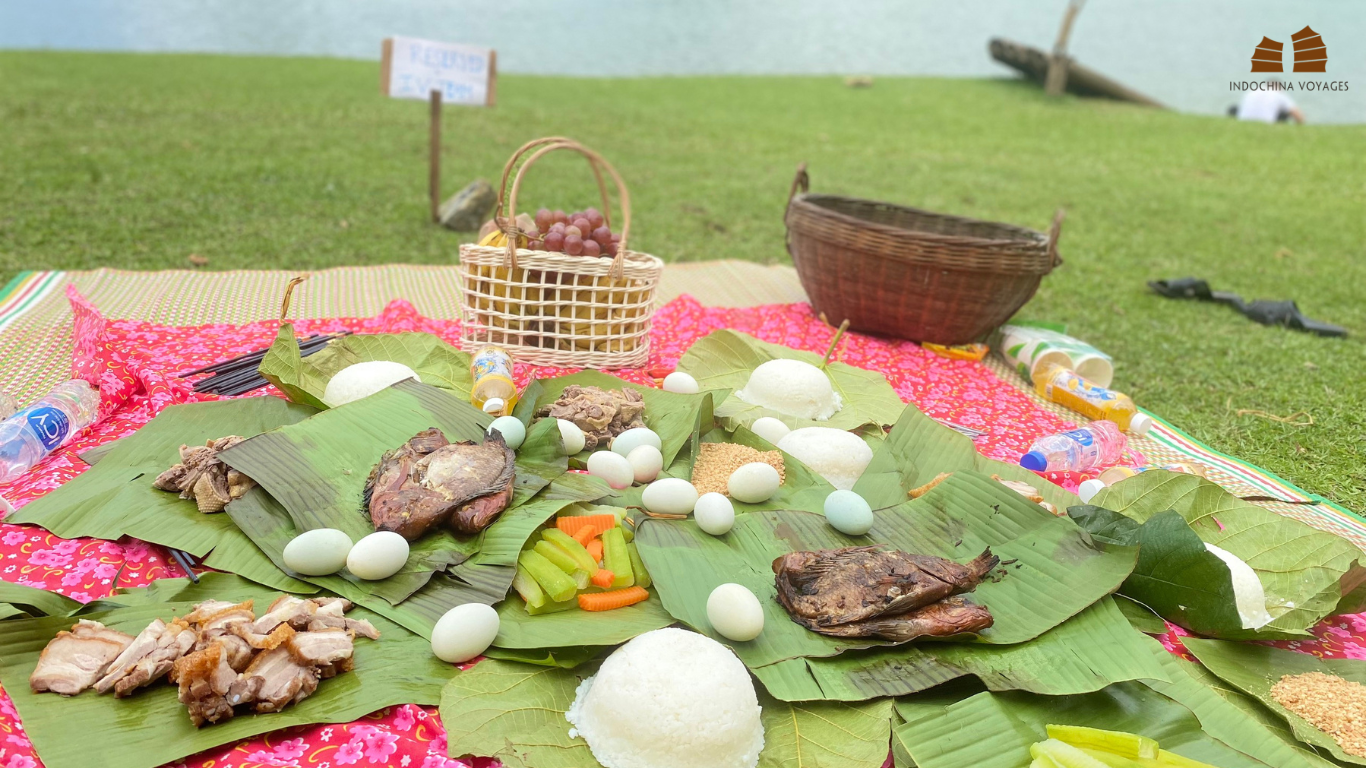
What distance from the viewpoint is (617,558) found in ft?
6.77

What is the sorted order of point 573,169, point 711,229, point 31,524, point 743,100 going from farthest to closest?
point 743,100, point 573,169, point 711,229, point 31,524

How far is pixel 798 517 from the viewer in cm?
231

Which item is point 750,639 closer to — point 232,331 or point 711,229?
point 232,331

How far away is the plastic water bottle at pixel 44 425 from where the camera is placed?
242 centimetres

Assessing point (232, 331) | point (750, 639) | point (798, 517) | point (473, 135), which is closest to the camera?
point (750, 639)

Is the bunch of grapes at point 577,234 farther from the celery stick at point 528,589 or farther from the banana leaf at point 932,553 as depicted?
the celery stick at point 528,589

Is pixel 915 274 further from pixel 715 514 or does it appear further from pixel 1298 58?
pixel 1298 58

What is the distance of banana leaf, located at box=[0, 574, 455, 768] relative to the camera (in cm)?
153

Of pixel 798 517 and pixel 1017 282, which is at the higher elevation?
pixel 1017 282

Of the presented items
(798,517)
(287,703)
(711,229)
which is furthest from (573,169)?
(287,703)

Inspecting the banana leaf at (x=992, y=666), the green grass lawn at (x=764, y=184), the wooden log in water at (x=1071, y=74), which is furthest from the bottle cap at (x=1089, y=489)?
the wooden log in water at (x=1071, y=74)

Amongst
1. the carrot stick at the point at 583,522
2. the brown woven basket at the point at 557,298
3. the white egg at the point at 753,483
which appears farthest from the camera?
the brown woven basket at the point at 557,298

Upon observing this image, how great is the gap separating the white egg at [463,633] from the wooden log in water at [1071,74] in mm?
15190

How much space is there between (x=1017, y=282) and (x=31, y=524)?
3.69 metres
